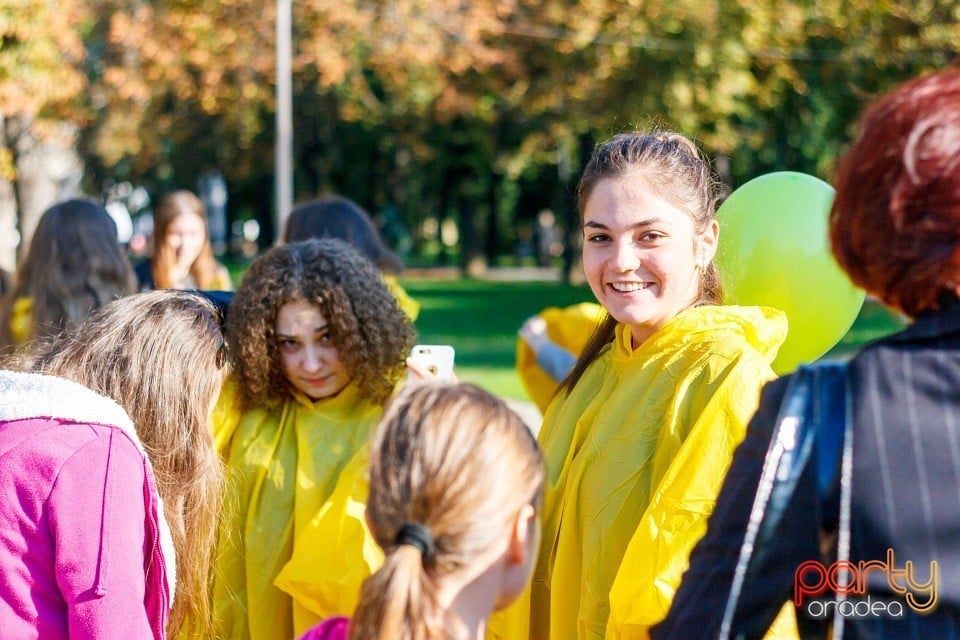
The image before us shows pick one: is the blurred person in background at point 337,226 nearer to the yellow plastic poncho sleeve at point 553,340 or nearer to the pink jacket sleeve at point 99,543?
the yellow plastic poncho sleeve at point 553,340

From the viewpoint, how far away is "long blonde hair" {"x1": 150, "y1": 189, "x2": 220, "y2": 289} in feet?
21.7

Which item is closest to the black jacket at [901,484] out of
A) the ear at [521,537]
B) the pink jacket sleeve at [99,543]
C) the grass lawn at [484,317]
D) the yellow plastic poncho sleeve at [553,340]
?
the ear at [521,537]

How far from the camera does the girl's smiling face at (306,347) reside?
3193mm

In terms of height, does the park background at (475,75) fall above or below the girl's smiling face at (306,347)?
above

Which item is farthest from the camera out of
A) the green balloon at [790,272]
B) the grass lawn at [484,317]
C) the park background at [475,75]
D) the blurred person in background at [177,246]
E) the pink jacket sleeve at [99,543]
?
the park background at [475,75]

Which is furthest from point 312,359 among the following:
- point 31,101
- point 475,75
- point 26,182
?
point 475,75

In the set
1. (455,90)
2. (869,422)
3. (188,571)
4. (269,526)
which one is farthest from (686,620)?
(455,90)

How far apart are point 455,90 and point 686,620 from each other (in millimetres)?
24196

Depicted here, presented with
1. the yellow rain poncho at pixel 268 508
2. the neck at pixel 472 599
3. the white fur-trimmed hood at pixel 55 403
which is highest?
the white fur-trimmed hood at pixel 55 403

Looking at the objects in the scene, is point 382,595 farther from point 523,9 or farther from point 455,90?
point 455,90

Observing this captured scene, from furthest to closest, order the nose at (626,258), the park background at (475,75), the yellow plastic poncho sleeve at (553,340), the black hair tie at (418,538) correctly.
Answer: the park background at (475,75) → the yellow plastic poncho sleeve at (553,340) → the nose at (626,258) → the black hair tie at (418,538)

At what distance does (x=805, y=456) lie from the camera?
161cm

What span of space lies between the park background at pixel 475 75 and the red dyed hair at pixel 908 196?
9.98 meters

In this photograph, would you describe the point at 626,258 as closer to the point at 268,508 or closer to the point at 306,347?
the point at 306,347
